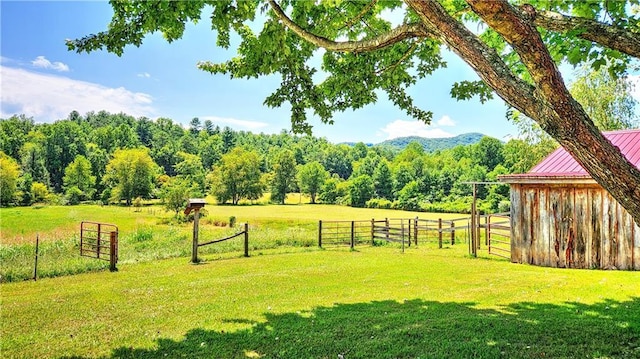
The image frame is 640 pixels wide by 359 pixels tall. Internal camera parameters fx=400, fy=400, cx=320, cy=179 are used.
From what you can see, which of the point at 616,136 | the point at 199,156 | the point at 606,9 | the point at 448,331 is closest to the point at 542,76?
the point at 606,9

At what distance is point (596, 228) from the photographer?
10492mm

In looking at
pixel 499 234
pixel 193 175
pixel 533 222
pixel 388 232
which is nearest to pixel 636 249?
pixel 533 222

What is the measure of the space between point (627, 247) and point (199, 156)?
9966 cm

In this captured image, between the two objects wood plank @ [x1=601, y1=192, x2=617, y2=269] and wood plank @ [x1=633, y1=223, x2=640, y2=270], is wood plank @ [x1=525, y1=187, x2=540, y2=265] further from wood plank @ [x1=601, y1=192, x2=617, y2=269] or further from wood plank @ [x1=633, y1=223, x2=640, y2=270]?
wood plank @ [x1=633, y1=223, x2=640, y2=270]

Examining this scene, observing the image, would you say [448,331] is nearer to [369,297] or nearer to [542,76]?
[369,297]

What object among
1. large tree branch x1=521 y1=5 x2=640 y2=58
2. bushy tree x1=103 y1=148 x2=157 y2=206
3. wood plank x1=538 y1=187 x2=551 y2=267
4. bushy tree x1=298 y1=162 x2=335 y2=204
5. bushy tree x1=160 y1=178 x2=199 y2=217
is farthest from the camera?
bushy tree x1=298 y1=162 x2=335 y2=204

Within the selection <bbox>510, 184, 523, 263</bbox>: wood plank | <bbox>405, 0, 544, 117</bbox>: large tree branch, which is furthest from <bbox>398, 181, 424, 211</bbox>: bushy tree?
<bbox>405, 0, 544, 117</bbox>: large tree branch

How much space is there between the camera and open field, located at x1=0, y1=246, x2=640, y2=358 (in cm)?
441

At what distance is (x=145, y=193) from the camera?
Result: 7088 cm

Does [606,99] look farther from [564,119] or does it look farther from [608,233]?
[564,119]

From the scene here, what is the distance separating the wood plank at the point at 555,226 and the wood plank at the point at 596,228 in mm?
723

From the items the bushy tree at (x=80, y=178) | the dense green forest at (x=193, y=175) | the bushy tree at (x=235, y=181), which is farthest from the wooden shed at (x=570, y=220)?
the bushy tree at (x=80, y=178)

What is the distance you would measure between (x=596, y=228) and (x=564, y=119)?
957cm

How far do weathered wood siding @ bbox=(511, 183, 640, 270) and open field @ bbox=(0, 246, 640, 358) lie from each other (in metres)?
1.05
